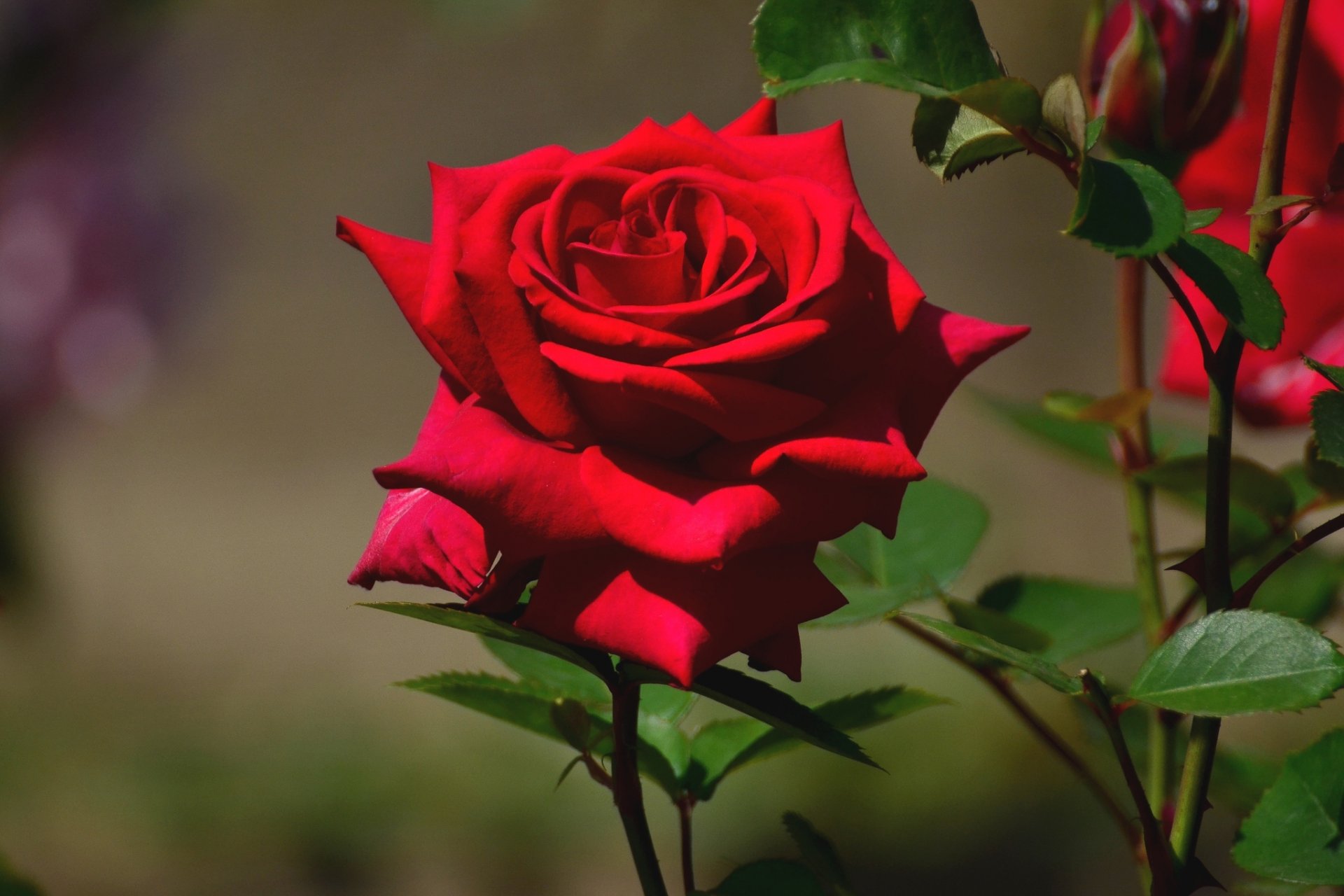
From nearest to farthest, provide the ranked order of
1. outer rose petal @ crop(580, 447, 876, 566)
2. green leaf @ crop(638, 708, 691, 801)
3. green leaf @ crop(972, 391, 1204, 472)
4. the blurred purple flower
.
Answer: outer rose petal @ crop(580, 447, 876, 566)
green leaf @ crop(638, 708, 691, 801)
green leaf @ crop(972, 391, 1204, 472)
the blurred purple flower

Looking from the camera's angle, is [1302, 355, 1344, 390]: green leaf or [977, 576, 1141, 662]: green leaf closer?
[1302, 355, 1344, 390]: green leaf

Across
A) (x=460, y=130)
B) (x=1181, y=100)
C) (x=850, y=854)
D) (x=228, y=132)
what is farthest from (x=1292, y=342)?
(x=228, y=132)

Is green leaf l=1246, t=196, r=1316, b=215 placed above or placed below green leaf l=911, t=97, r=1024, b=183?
below

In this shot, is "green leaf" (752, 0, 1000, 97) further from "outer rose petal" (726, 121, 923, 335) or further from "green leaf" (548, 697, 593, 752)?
"green leaf" (548, 697, 593, 752)

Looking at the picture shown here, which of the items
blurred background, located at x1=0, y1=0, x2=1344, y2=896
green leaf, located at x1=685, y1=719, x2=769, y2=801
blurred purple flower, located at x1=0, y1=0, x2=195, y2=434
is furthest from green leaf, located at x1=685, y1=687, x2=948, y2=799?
blurred purple flower, located at x1=0, y1=0, x2=195, y2=434

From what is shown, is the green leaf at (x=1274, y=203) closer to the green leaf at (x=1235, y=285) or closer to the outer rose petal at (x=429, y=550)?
the green leaf at (x=1235, y=285)

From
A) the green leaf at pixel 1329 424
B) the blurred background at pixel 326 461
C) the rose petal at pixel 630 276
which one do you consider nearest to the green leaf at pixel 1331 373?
the green leaf at pixel 1329 424
